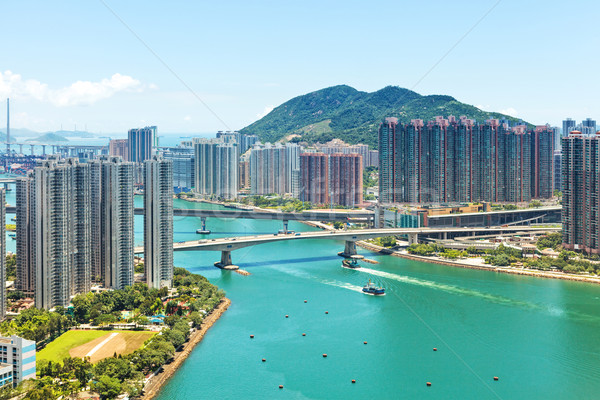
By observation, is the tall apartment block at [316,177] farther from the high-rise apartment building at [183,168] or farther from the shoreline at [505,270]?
the shoreline at [505,270]

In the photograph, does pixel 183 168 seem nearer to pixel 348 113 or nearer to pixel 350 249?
pixel 348 113

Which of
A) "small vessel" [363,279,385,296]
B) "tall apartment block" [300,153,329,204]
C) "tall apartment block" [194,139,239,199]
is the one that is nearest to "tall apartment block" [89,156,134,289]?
"small vessel" [363,279,385,296]

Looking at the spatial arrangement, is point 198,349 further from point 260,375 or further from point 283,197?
point 283,197

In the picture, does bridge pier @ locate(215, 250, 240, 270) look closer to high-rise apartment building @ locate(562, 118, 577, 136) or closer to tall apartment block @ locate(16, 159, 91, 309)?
tall apartment block @ locate(16, 159, 91, 309)

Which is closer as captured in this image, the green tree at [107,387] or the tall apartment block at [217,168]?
the green tree at [107,387]

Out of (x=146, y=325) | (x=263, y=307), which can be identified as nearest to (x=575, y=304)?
(x=263, y=307)

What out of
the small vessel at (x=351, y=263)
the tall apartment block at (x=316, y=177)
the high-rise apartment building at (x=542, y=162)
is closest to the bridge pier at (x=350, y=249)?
the small vessel at (x=351, y=263)
